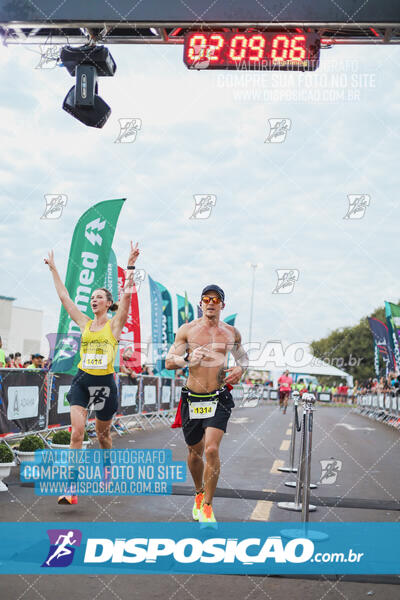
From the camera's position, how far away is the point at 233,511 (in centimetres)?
575

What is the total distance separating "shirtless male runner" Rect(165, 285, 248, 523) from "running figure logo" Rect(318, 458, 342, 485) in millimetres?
3484

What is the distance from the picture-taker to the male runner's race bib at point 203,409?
5207 mm

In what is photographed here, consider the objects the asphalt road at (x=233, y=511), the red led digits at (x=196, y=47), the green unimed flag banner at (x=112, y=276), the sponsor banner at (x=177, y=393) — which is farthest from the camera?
the sponsor banner at (x=177, y=393)

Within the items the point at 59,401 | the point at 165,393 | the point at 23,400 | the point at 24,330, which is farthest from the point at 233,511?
the point at 24,330

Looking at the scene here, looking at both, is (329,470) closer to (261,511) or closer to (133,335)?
(261,511)

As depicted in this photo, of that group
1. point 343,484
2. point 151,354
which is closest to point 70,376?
point 343,484

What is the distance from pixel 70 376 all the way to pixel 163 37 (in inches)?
237

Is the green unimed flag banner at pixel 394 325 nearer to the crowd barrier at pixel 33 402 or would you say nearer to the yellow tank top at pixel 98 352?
the crowd barrier at pixel 33 402

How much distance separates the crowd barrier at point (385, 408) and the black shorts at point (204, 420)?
16.7m

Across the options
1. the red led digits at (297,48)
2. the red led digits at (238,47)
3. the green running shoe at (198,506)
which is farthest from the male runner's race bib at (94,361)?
the red led digits at (297,48)

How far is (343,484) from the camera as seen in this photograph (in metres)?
7.92

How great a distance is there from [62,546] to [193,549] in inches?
38.4

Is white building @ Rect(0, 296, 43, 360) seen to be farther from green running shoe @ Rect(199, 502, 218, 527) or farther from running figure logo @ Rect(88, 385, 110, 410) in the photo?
green running shoe @ Rect(199, 502, 218, 527)

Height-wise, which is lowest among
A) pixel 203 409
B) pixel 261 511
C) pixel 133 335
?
pixel 261 511
